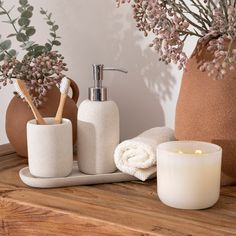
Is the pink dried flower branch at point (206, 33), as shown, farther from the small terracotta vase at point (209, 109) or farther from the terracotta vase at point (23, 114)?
the terracotta vase at point (23, 114)

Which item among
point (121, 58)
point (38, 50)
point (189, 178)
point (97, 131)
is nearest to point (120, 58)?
point (121, 58)

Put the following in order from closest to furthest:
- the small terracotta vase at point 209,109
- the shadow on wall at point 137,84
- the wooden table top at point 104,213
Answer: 1. the wooden table top at point 104,213
2. the small terracotta vase at point 209,109
3. the shadow on wall at point 137,84

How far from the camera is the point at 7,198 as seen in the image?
0.72 metres

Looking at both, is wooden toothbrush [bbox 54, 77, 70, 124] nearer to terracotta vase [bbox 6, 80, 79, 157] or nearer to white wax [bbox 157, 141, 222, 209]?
terracotta vase [bbox 6, 80, 79, 157]

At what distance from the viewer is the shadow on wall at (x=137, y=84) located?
1.03m

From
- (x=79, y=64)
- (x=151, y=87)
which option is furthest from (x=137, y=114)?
(x=79, y=64)

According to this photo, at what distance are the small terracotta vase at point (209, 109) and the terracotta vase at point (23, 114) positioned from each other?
0.29m

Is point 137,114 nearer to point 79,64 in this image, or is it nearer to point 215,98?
point 79,64

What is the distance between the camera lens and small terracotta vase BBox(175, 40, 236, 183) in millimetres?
708

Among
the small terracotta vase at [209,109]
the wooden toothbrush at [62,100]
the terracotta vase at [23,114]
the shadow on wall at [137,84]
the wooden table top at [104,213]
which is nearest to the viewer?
the wooden table top at [104,213]

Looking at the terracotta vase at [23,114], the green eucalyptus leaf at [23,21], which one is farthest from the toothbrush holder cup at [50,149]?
the green eucalyptus leaf at [23,21]

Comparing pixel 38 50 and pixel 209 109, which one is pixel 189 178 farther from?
pixel 38 50

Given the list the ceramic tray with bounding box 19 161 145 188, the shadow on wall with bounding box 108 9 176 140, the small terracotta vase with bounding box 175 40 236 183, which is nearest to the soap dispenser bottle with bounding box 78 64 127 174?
the ceramic tray with bounding box 19 161 145 188

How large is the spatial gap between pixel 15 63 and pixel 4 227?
0.33 m
